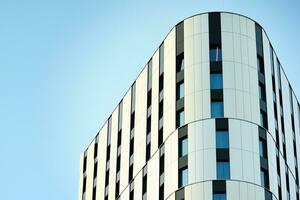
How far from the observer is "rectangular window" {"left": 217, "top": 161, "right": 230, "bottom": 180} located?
3767 inches

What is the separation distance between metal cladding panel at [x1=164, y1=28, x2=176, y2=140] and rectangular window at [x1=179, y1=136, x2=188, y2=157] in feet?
7.22

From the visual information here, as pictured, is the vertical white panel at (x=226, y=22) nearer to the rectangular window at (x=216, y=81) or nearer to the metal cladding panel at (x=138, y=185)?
the rectangular window at (x=216, y=81)

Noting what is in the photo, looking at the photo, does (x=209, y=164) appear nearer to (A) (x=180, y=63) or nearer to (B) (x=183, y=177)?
(B) (x=183, y=177)

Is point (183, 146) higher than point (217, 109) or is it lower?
lower

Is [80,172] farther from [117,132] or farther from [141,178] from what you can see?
[141,178]

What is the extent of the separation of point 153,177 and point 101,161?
2277 centimetres

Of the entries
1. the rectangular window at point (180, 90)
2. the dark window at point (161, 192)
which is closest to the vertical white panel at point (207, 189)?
the dark window at point (161, 192)

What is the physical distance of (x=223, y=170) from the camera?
9612 centimetres

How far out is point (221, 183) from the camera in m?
95.1

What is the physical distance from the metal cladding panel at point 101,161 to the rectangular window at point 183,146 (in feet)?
82.9

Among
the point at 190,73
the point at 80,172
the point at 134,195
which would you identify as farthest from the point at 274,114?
the point at 80,172

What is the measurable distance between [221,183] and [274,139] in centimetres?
1004

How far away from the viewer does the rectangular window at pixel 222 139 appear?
319 ft

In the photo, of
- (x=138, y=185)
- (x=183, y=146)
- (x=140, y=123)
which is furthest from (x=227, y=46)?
(x=138, y=185)
